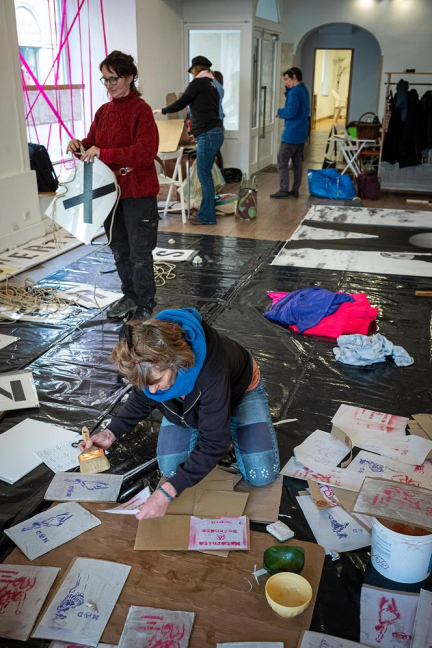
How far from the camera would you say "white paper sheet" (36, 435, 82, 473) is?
237cm

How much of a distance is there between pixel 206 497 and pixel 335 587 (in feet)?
1.72

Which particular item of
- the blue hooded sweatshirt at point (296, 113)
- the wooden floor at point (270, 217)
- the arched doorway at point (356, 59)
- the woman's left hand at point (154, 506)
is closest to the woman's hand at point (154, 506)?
the woman's left hand at point (154, 506)

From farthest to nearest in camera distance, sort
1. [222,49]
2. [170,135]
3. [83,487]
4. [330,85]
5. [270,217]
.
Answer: [330,85] → [222,49] → [270,217] → [170,135] → [83,487]

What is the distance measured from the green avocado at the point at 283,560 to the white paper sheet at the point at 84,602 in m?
0.42

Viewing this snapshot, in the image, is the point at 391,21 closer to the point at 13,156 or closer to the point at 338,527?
the point at 13,156

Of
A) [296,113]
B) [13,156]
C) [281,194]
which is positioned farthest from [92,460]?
[281,194]

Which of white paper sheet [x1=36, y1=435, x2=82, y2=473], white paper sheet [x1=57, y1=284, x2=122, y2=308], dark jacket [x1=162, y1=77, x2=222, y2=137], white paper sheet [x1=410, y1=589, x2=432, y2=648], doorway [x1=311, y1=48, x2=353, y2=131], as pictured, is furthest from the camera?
doorway [x1=311, y1=48, x2=353, y2=131]

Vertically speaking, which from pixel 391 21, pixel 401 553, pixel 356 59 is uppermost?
pixel 391 21

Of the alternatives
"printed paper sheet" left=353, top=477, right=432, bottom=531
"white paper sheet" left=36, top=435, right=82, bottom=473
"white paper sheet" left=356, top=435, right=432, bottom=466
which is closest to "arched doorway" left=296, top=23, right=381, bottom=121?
"white paper sheet" left=356, top=435, right=432, bottom=466

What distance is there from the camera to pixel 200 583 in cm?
179

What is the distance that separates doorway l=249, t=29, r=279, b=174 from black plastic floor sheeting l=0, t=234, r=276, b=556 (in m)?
4.18

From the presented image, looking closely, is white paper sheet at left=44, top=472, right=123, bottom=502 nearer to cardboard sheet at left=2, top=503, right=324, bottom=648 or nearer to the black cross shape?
cardboard sheet at left=2, top=503, right=324, bottom=648

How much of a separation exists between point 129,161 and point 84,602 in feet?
7.64

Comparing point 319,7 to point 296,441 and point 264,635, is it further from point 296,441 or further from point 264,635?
point 264,635
